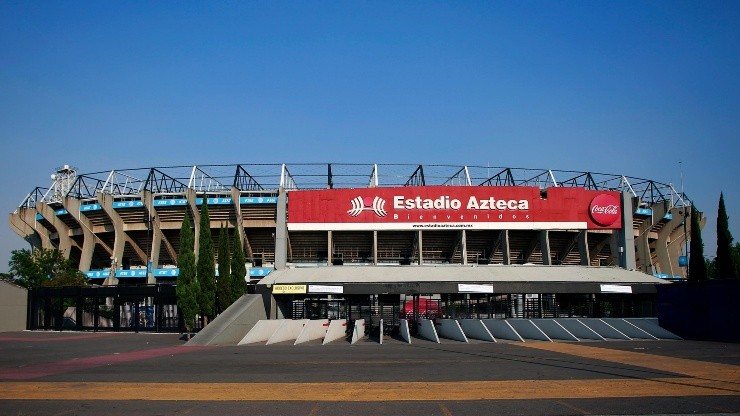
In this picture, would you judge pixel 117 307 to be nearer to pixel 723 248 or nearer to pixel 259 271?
pixel 259 271

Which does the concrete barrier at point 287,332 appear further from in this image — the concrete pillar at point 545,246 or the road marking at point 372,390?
the concrete pillar at point 545,246

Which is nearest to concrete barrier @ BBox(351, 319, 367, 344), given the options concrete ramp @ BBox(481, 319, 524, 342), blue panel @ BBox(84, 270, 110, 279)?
concrete ramp @ BBox(481, 319, 524, 342)

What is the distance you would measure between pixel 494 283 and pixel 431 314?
6.34 m

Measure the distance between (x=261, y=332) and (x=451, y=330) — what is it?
37.7 ft

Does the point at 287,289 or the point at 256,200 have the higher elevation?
the point at 256,200

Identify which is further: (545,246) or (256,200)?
(256,200)

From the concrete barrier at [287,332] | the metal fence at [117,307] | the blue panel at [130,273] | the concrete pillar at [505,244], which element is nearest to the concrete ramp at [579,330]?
the concrete barrier at [287,332]

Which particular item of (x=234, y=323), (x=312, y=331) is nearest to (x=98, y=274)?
(x=234, y=323)

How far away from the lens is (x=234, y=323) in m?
35.2

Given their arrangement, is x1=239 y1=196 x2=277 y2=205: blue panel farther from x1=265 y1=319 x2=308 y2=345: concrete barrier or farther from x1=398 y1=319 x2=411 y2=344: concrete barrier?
x1=398 y1=319 x2=411 y2=344: concrete barrier

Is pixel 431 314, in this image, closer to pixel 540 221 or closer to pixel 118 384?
pixel 540 221

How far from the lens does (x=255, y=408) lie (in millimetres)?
12219

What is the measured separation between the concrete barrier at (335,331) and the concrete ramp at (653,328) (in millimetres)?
18635

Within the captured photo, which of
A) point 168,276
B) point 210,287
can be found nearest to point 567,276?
point 210,287
